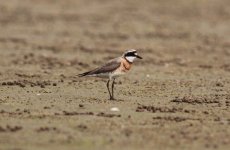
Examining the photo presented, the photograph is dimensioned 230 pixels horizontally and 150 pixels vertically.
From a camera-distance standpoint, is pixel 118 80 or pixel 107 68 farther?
pixel 118 80

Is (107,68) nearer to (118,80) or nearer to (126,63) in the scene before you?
(126,63)

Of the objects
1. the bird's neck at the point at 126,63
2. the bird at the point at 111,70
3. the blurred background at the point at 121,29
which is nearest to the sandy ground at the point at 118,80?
the blurred background at the point at 121,29

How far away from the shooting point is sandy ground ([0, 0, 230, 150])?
993cm

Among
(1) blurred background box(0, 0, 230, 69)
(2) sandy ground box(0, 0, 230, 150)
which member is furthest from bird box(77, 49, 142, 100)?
(1) blurred background box(0, 0, 230, 69)

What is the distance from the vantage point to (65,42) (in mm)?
21969

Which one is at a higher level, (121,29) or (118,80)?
(121,29)

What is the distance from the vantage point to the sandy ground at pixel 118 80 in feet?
32.6

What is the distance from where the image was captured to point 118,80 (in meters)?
15.4

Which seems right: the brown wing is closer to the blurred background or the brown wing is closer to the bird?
the bird

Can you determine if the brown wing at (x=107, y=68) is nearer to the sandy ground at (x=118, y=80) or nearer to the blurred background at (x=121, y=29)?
the sandy ground at (x=118, y=80)

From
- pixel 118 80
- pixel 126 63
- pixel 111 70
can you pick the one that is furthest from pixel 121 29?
pixel 111 70

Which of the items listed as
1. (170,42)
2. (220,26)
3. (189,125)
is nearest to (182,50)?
(170,42)

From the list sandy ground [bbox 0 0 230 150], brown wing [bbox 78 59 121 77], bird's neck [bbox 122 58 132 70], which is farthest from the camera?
bird's neck [bbox 122 58 132 70]

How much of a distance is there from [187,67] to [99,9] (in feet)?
41.5
